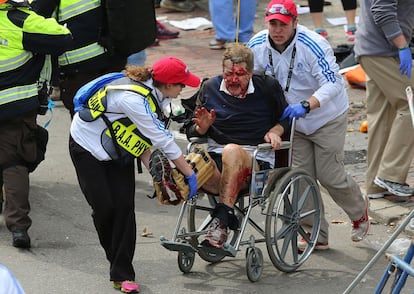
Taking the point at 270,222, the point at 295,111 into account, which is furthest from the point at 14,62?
the point at 270,222

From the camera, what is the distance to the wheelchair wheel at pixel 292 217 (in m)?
6.02

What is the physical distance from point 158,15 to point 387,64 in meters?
6.62

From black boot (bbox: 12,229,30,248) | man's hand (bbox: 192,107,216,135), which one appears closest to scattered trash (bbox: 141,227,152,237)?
black boot (bbox: 12,229,30,248)

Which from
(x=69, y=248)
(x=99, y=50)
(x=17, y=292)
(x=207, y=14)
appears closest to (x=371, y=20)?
(x=99, y=50)

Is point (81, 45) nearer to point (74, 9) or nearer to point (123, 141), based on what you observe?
point (74, 9)

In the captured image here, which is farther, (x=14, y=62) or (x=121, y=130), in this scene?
(x=14, y=62)

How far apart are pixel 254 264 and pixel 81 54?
7.53ft

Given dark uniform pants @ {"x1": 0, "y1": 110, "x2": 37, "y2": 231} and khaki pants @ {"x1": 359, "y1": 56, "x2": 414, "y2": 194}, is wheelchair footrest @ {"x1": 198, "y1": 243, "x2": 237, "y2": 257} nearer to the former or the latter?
dark uniform pants @ {"x1": 0, "y1": 110, "x2": 37, "y2": 231}

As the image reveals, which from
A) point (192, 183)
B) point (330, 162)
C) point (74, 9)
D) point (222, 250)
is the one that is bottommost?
point (222, 250)

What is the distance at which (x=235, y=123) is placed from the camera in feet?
20.4

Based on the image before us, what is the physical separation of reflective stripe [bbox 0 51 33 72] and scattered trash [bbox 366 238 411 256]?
265 cm

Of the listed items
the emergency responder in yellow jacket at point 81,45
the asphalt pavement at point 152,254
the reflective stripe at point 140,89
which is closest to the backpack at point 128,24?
the emergency responder in yellow jacket at point 81,45

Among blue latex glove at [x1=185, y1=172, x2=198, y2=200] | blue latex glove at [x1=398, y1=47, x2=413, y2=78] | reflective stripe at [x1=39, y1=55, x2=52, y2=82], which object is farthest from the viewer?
blue latex glove at [x1=398, y1=47, x2=413, y2=78]

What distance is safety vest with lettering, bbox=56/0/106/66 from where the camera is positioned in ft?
24.0
